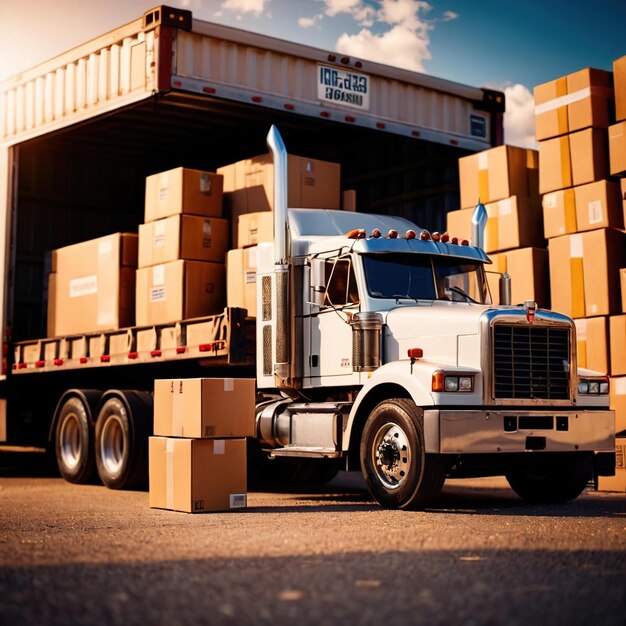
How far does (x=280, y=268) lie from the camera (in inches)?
429

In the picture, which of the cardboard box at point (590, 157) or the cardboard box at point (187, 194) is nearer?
the cardboard box at point (590, 157)

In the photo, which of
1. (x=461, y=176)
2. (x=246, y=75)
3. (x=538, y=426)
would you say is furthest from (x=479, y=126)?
(x=538, y=426)

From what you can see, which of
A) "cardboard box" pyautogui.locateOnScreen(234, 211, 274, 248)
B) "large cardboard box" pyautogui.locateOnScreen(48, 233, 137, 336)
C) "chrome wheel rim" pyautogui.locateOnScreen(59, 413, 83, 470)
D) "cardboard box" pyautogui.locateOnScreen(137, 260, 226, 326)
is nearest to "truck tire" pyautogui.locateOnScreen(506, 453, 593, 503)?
"cardboard box" pyautogui.locateOnScreen(234, 211, 274, 248)

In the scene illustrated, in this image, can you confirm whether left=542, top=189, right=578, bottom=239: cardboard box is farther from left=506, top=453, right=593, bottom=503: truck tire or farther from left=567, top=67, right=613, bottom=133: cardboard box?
left=506, top=453, right=593, bottom=503: truck tire

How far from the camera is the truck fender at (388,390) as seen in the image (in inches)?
360

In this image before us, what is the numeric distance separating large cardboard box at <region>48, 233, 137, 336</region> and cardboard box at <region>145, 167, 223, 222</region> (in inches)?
36.8

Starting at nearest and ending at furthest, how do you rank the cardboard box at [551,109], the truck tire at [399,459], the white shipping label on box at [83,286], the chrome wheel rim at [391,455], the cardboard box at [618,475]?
the truck tire at [399,459] < the chrome wheel rim at [391,455] < the cardboard box at [618,475] < the cardboard box at [551,109] < the white shipping label on box at [83,286]

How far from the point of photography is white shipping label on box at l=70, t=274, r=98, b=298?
13797mm

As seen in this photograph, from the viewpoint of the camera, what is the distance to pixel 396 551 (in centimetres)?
661

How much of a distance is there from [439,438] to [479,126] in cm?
664

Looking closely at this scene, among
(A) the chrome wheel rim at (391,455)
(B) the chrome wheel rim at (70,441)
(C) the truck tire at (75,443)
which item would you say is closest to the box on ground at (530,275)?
(A) the chrome wheel rim at (391,455)

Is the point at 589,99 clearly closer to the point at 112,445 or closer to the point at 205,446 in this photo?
the point at 205,446

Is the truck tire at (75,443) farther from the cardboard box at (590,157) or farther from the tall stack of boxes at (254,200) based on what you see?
the cardboard box at (590,157)

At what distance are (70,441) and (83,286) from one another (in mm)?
1964
